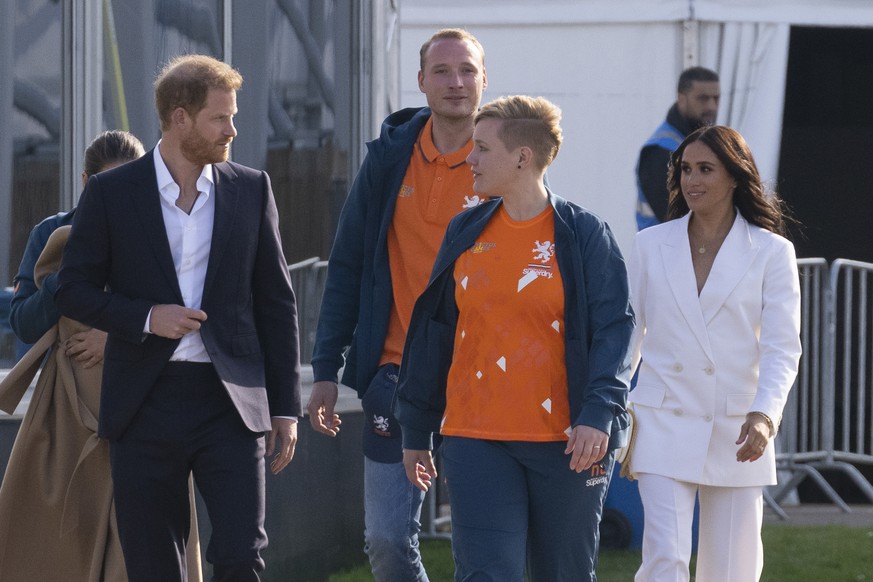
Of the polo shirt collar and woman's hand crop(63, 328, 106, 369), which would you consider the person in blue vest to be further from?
woman's hand crop(63, 328, 106, 369)

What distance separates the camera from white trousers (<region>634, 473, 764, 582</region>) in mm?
5344

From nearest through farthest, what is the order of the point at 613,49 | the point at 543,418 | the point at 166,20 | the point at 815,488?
the point at 543,418 < the point at 166,20 < the point at 613,49 < the point at 815,488

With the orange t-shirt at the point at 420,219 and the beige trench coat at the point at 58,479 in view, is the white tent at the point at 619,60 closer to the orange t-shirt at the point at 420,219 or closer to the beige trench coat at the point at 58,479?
the orange t-shirt at the point at 420,219

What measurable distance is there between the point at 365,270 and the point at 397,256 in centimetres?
13

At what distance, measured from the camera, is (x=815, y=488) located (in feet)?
38.5

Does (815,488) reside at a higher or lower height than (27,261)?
lower

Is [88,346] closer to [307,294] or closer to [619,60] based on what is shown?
[307,294]

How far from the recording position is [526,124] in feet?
15.4

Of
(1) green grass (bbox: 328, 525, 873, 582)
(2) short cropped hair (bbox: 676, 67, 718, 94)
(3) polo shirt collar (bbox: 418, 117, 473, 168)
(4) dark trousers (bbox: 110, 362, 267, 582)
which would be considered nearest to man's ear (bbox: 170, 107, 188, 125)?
(4) dark trousers (bbox: 110, 362, 267, 582)

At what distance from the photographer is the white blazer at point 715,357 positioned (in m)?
5.43

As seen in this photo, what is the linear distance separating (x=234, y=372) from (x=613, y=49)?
6709 mm

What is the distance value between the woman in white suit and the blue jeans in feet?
2.56

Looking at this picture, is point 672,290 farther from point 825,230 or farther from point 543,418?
point 825,230

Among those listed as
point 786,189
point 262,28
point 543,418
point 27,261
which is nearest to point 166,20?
point 262,28
